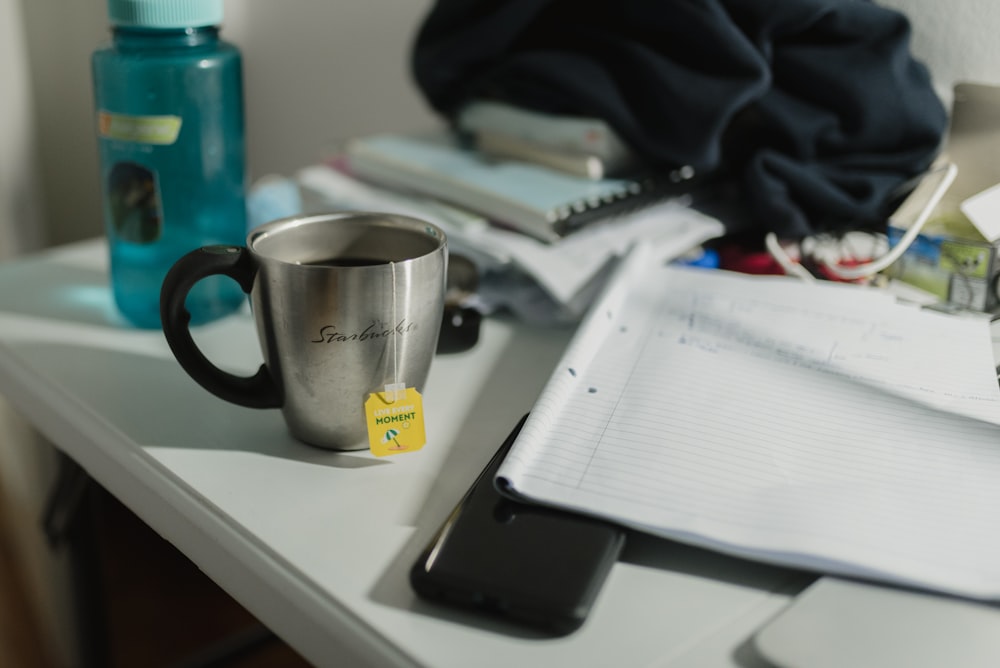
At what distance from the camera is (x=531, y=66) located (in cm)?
70

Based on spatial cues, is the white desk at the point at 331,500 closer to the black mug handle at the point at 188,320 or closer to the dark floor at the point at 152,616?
the black mug handle at the point at 188,320

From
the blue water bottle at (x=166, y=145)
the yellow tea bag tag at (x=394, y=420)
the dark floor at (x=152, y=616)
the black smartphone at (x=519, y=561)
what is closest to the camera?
the black smartphone at (x=519, y=561)

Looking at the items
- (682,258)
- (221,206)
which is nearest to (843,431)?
(682,258)

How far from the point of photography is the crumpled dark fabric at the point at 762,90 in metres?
0.64

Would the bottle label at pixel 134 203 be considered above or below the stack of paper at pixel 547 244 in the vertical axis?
above

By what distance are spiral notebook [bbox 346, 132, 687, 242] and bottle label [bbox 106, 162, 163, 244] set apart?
213mm

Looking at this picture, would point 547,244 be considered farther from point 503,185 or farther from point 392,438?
point 392,438

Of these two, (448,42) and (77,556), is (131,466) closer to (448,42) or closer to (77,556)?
(77,556)

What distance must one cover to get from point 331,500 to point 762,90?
440 mm

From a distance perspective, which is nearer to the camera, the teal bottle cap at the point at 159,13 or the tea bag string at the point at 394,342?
the tea bag string at the point at 394,342

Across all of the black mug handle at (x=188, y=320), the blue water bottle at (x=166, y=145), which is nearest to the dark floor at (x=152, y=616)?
the blue water bottle at (x=166, y=145)

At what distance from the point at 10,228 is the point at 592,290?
0.66 metres

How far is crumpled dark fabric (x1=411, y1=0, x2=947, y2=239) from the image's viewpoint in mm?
638

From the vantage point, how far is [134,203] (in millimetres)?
555
